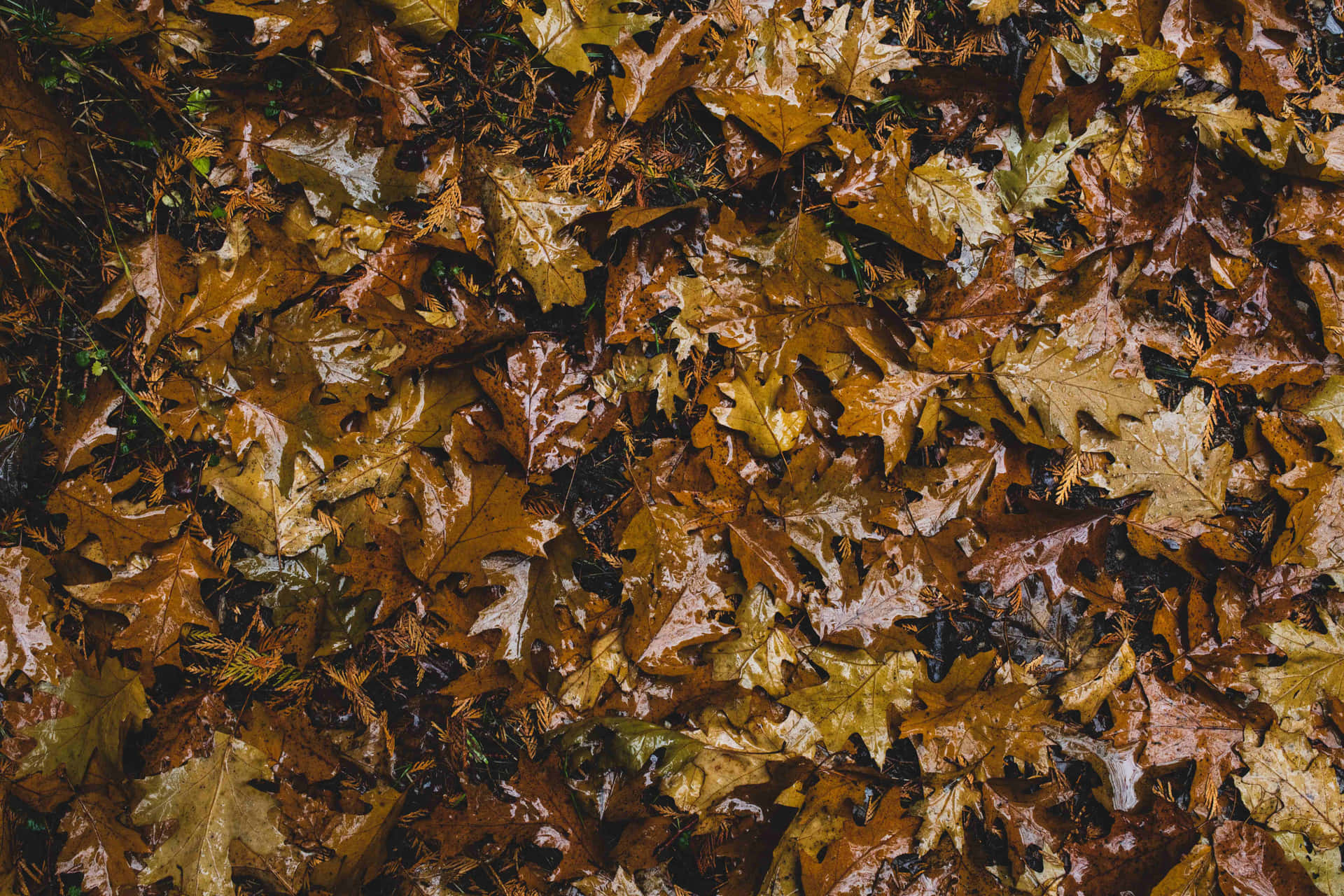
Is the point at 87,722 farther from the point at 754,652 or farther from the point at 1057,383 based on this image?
the point at 1057,383

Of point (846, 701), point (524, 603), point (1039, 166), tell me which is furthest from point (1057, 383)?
point (524, 603)

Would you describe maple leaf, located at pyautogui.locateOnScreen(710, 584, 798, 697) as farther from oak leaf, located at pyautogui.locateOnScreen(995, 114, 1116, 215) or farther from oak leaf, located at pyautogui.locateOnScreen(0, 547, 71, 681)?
oak leaf, located at pyautogui.locateOnScreen(0, 547, 71, 681)

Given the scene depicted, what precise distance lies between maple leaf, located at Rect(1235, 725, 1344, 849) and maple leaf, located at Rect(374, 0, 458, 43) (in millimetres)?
3526

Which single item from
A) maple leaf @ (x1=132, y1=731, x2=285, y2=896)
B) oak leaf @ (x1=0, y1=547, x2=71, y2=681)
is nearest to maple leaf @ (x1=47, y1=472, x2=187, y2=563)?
oak leaf @ (x1=0, y1=547, x2=71, y2=681)

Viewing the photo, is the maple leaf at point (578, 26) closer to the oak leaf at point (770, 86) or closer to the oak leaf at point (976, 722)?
the oak leaf at point (770, 86)

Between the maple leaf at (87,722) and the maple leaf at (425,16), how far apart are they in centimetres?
220

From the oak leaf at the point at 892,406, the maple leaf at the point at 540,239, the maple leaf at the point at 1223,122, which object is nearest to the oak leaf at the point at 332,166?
the maple leaf at the point at 540,239

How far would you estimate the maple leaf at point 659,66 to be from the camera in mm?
2141

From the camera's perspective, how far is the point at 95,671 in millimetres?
2109

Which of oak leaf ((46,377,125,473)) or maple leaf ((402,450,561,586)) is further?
oak leaf ((46,377,125,473))

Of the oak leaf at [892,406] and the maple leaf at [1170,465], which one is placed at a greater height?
the oak leaf at [892,406]

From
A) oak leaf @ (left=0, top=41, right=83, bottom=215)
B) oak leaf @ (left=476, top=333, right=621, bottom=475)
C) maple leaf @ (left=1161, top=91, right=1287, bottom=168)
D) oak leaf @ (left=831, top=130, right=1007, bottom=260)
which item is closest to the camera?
oak leaf @ (left=0, top=41, right=83, bottom=215)

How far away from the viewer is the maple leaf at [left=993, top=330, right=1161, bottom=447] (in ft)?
7.11

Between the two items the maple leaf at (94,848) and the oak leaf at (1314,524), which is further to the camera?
the oak leaf at (1314,524)
